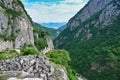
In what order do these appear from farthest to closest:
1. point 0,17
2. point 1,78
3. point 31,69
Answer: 1. point 0,17
2. point 31,69
3. point 1,78

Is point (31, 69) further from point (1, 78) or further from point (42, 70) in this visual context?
point (1, 78)

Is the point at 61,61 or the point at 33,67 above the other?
the point at 61,61

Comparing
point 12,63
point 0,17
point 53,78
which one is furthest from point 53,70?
point 0,17

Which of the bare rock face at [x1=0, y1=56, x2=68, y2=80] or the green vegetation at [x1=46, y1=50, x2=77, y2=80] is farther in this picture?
the green vegetation at [x1=46, y1=50, x2=77, y2=80]

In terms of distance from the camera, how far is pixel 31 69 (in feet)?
131

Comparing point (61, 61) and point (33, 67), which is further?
point (61, 61)

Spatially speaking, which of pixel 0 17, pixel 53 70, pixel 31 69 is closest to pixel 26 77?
pixel 31 69

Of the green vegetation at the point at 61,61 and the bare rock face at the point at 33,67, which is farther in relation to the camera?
the green vegetation at the point at 61,61

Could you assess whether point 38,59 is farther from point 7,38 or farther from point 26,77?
point 7,38

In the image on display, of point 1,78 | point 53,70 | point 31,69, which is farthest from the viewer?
point 53,70

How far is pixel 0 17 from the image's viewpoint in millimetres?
192000

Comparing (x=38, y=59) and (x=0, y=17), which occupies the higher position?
(x=0, y=17)

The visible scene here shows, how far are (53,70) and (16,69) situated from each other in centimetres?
521

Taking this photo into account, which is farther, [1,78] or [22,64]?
[22,64]
